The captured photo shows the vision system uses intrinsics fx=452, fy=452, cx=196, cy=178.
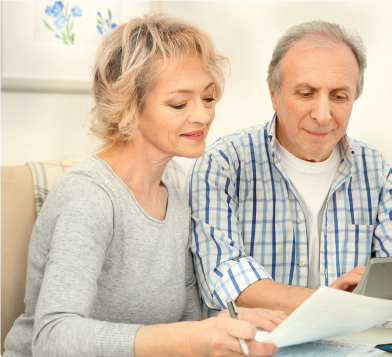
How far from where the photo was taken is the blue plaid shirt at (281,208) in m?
1.34

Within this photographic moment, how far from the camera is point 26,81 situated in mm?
1605

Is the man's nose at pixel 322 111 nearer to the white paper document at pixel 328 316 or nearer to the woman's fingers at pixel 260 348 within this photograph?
the white paper document at pixel 328 316

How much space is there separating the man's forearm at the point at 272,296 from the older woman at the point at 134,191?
16cm

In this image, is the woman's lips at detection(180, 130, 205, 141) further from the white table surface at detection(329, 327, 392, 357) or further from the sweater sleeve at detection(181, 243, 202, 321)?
the white table surface at detection(329, 327, 392, 357)

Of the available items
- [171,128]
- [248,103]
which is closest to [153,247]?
[171,128]

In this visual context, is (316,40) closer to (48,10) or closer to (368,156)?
(368,156)

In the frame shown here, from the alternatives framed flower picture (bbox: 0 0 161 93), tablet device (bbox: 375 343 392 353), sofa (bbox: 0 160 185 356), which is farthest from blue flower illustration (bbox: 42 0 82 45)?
tablet device (bbox: 375 343 392 353)

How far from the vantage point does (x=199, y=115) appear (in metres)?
1.09

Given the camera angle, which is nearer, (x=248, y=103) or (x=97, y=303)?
(x=97, y=303)

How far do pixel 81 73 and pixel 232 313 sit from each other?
1215mm

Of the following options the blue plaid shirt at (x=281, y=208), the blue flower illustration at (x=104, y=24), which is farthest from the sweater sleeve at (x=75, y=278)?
the blue flower illustration at (x=104, y=24)

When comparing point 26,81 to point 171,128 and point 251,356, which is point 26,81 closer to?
point 171,128

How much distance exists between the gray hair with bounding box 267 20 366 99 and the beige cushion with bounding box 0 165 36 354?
846 mm

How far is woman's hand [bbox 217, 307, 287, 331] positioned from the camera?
0.92 m
